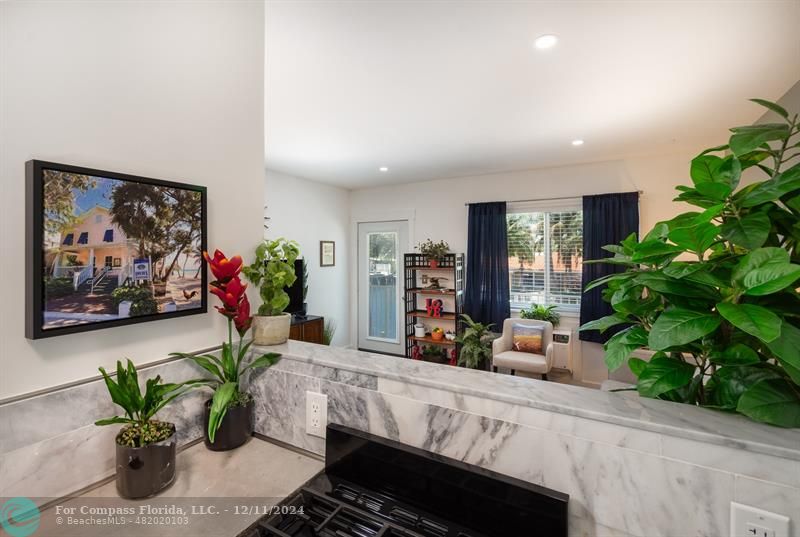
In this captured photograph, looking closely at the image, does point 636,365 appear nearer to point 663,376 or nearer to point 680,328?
point 663,376

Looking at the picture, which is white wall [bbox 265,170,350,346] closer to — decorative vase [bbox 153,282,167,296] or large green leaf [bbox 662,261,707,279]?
decorative vase [bbox 153,282,167,296]

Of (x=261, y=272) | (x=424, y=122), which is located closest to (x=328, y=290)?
(x=424, y=122)

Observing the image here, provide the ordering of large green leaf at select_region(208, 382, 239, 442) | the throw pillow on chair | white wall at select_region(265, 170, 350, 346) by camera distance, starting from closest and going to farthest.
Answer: large green leaf at select_region(208, 382, 239, 442) → the throw pillow on chair → white wall at select_region(265, 170, 350, 346)

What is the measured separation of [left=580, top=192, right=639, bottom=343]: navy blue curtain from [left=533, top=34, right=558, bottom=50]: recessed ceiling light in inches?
105

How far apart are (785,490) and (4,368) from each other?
5.35 ft

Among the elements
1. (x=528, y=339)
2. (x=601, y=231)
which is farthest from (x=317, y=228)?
(x=601, y=231)

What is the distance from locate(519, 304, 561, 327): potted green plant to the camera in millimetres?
4195

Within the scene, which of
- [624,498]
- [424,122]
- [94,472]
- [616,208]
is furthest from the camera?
[616,208]

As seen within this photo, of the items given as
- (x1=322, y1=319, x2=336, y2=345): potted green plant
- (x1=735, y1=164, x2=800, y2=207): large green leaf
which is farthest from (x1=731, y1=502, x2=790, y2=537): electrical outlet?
(x1=322, y1=319, x2=336, y2=345): potted green plant

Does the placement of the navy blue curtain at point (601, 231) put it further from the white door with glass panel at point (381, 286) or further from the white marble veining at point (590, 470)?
the white marble veining at point (590, 470)

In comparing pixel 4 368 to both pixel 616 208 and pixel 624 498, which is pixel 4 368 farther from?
pixel 616 208

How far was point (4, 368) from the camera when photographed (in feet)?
2.66

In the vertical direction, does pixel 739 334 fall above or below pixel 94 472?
above

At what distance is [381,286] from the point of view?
552 centimetres
